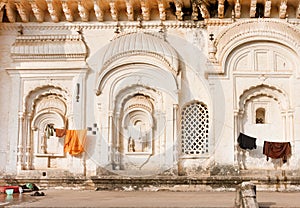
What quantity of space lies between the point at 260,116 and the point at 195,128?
5.86ft

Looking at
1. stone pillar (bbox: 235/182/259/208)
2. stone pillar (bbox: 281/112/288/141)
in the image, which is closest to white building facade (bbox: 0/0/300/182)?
stone pillar (bbox: 281/112/288/141)

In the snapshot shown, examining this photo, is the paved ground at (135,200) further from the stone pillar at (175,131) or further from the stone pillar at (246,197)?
the stone pillar at (175,131)

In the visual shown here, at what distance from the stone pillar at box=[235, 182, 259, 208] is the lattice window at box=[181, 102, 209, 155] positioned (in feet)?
14.0

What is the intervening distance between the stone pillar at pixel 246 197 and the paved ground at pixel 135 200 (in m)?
0.30

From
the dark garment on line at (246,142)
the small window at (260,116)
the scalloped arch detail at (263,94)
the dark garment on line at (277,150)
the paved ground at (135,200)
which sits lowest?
the paved ground at (135,200)

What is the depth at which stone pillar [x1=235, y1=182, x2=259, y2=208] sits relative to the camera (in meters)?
9.23

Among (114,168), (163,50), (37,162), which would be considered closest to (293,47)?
(163,50)

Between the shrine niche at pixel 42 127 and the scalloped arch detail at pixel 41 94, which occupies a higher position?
the scalloped arch detail at pixel 41 94

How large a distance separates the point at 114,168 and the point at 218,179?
8.95ft

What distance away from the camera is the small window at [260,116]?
45.8ft

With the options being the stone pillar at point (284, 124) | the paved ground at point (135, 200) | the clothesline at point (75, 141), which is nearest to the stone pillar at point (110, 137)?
the clothesline at point (75, 141)

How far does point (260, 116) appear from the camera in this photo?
14.0 meters

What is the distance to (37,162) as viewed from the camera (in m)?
14.1

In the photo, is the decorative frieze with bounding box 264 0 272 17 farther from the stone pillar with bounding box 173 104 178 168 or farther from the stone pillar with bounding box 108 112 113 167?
the stone pillar with bounding box 108 112 113 167
